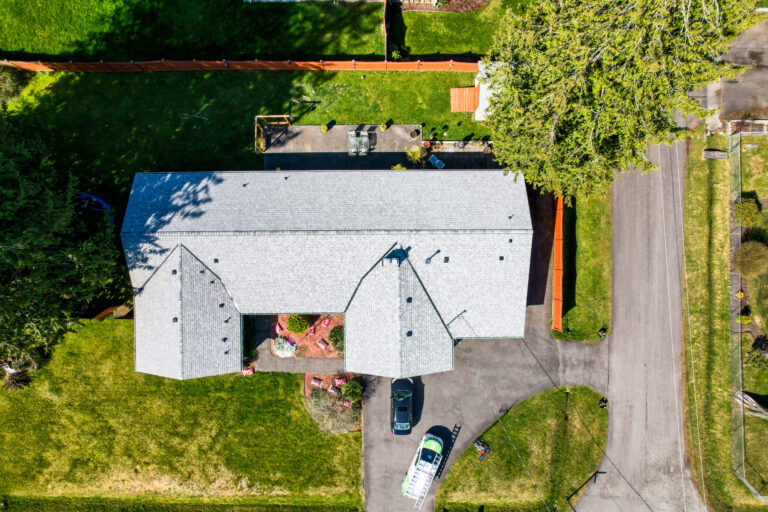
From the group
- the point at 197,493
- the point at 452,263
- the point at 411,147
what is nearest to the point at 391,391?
the point at 452,263

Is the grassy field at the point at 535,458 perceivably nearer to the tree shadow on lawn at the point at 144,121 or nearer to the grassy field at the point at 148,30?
the tree shadow on lawn at the point at 144,121

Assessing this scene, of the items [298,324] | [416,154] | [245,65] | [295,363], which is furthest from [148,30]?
→ [295,363]

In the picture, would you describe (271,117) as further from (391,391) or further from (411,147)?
(391,391)

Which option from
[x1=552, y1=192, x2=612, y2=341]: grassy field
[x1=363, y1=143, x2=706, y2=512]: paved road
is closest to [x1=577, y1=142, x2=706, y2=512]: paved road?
[x1=363, y1=143, x2=706, y2=512]: paved road

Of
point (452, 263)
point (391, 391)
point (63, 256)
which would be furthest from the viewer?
point (391, 391)

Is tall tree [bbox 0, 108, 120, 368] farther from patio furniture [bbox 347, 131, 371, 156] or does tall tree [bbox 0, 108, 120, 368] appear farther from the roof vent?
the roof vent

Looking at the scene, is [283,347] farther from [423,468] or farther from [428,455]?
[423,468]
